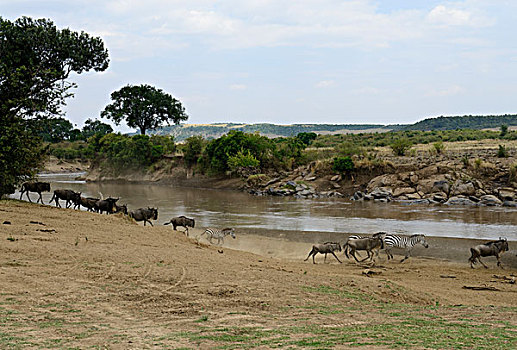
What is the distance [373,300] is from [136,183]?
1936 inches

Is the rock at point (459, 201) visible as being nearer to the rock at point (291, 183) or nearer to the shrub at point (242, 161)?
the rock at point (291, 183)

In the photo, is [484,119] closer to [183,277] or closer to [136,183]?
[136,183]

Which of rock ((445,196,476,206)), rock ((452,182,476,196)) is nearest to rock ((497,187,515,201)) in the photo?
rock ((452,182,476,196))

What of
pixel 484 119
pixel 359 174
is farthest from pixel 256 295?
pixel 484 119

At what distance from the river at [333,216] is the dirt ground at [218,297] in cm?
613

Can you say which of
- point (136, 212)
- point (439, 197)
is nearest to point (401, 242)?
point (136, 212)

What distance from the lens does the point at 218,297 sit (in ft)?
33.7

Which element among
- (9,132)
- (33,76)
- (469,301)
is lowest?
(469,301)

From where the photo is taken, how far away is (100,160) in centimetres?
6322

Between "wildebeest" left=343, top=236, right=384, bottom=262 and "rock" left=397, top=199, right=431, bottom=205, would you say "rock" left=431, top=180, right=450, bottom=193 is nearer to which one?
"rock" left=397, top=199, right=431, bottom=205

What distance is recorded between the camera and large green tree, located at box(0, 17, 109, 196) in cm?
2219

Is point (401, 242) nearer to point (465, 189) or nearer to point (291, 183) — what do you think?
point (465, 189)

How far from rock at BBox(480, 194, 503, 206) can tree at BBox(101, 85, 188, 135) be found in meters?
48.5

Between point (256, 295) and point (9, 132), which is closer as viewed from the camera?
point (256, 295)
